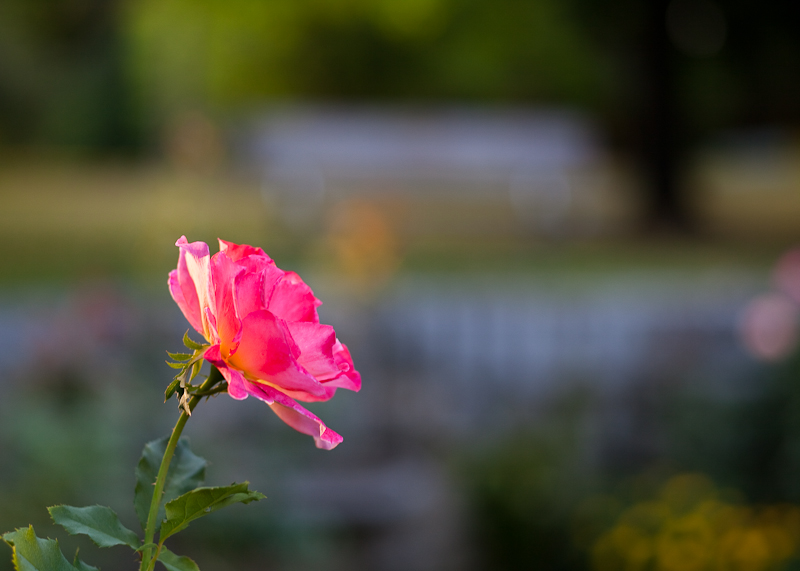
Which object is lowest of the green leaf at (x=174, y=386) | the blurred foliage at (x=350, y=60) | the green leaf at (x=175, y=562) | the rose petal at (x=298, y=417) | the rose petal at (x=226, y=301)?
the green leaf at (x=175, y=562)

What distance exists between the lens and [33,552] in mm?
378

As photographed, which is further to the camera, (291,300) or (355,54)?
(355,54)

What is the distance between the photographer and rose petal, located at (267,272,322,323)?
1.49 ft

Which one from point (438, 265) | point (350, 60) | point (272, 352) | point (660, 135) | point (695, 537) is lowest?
point (695, 537)

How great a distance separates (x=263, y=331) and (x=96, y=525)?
0.45 ft

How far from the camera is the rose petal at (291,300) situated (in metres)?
0.45

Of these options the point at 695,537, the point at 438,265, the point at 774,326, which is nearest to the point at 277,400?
the point at 695,537

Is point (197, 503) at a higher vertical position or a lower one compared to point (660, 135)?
lower

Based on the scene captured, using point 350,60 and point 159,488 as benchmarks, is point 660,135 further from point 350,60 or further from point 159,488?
point 159,488

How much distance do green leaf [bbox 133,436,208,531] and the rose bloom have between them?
8 cm

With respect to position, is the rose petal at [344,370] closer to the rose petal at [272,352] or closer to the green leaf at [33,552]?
the rose petal at [272,352]

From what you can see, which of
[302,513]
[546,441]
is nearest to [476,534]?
[546,441]

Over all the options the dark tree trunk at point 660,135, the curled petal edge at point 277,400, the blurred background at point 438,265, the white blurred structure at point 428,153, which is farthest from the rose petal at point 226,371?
the white blurred structure at point 428,153

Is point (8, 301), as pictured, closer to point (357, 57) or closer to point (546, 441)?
point (546, 441)
